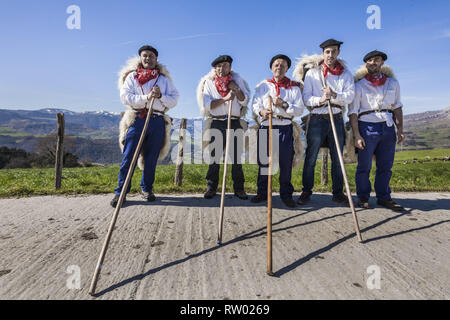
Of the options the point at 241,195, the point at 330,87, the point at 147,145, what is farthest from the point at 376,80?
the point at 147,145

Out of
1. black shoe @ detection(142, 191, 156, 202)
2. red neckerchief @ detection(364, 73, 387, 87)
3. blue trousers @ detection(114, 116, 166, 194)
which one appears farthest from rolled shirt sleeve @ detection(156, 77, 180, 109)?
red neckerchief @ detection(364, 73, 387, 87)

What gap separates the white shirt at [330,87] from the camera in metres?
4.48

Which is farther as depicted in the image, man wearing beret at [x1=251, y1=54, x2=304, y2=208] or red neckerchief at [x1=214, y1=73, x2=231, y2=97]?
Result: red neckerchief at [x1=214, y1=73, x2=231, y2=97]

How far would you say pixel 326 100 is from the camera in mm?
4340

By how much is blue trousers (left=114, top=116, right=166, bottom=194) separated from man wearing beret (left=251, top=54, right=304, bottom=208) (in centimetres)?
178

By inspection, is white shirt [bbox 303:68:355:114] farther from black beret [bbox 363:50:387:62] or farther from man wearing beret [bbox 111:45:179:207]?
man wearing beret [bbox 111:45:179:207]

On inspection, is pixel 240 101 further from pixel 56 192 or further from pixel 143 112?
pixel 56 192

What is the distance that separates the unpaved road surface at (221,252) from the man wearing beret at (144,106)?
2.36 feet

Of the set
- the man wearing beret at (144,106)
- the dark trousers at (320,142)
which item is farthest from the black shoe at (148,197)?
the dark trousers at (320,142)

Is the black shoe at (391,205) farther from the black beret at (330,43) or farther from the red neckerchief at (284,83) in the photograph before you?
the black beret at (330,43)

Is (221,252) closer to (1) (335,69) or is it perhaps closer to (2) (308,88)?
(2) (308,88)

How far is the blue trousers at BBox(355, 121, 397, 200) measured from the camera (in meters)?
4.64
